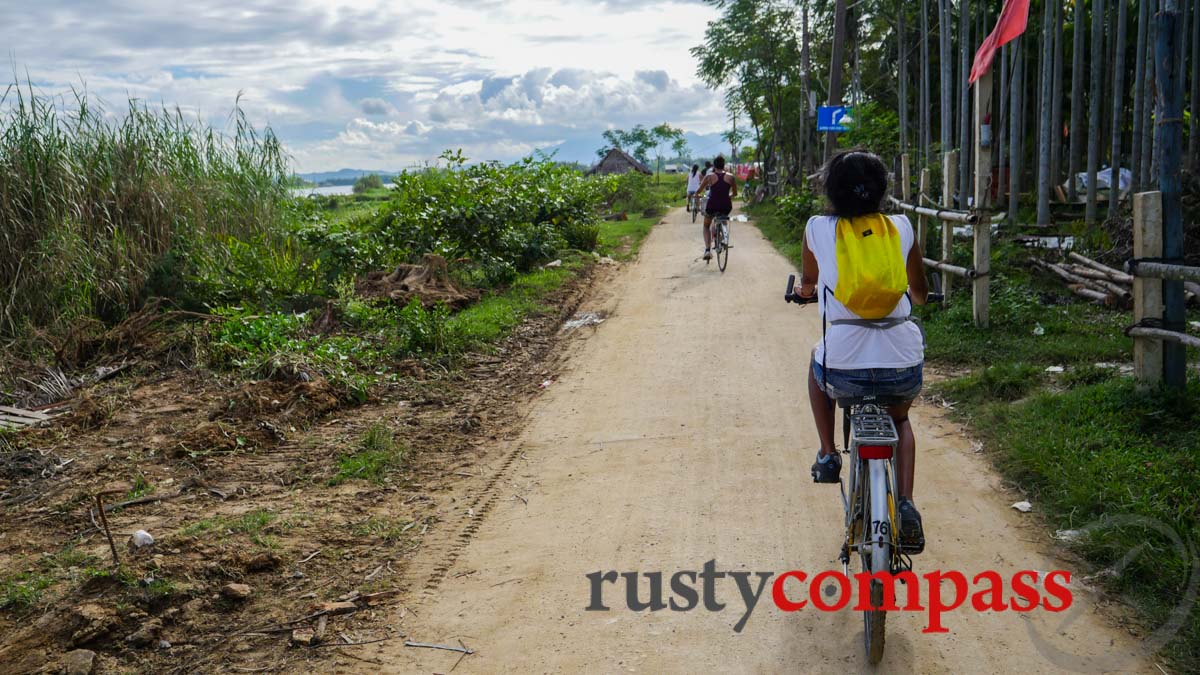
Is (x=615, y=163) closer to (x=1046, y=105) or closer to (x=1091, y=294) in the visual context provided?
(x=1046, y=105)

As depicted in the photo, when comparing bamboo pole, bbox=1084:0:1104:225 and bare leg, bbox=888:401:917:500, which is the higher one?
bamboo pole, bbox=1084:0:1104:225

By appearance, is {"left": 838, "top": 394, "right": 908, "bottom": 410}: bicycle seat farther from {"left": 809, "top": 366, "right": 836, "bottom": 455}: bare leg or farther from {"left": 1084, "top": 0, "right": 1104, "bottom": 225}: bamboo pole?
{"left": 1084, "top": 0, "right": 1104, "bottom": 225}: bamboo pole

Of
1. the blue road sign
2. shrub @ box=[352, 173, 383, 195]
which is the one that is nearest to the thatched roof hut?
shrub @ box=[352, 173, 383, 195]

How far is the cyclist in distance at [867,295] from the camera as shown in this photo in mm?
3229

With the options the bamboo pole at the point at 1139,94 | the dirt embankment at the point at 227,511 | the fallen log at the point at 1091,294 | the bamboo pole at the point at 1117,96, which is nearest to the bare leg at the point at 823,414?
the dirt embankment at the point at 227,511

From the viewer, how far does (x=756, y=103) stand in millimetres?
35812

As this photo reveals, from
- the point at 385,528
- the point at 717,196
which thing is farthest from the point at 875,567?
the point at 717,196

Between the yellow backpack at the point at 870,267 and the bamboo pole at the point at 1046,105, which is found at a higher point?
the bamboo pole at the point at 1046,105

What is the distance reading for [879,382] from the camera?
3.33 metres

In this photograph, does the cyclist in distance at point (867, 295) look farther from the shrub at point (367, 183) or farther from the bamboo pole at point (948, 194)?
the shrub at point (367, 183)

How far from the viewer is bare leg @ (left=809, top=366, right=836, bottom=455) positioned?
12.1ft

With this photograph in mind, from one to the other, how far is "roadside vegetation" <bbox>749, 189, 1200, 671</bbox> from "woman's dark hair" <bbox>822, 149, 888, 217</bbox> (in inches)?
73.6

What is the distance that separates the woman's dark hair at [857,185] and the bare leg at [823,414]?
716mm

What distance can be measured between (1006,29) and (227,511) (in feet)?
23.2
